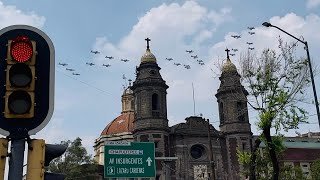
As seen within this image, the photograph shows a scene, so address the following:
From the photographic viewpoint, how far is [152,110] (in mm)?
55844

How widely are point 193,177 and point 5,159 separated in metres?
53.4

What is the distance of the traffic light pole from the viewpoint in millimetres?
3564

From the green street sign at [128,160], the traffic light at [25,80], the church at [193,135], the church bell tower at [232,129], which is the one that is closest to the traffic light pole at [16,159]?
the traffic light at [25,80]

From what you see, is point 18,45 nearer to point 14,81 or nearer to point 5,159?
point 14,81

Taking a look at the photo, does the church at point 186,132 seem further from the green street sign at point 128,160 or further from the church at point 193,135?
the green street sign at point 128,160

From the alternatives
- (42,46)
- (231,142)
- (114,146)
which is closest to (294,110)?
(114,146)

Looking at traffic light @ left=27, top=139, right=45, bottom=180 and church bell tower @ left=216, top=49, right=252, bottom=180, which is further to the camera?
church bell tower @ left=216, top=49, right=252, bottom=180

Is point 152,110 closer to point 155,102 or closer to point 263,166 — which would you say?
point 155,102

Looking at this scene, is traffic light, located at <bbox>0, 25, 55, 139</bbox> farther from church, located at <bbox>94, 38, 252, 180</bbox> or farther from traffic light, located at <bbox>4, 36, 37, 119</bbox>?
church, located at <bbox>94, 38, 252, 180</bbox>

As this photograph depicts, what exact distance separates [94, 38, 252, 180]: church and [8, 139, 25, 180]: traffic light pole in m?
49.5

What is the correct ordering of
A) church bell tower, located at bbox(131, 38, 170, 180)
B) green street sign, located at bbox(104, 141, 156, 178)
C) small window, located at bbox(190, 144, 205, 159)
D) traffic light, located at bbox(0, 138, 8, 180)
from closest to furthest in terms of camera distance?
traffic light, located at bbox(0, 138, 8, 180), green street sign, located at bbox(104, 141, 156, 178), church bell tower, located at bbox(131, 38, 170, 180), small window, located at bbox(190, 144, 205, 159)

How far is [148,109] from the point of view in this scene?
55.6 meters

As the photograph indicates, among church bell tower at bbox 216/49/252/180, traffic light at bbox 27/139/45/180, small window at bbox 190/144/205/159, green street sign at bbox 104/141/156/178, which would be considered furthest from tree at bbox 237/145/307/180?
traffic light at bbox 27/139/45/180

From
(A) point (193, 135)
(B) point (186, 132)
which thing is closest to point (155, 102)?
(B) point (186, 132)
